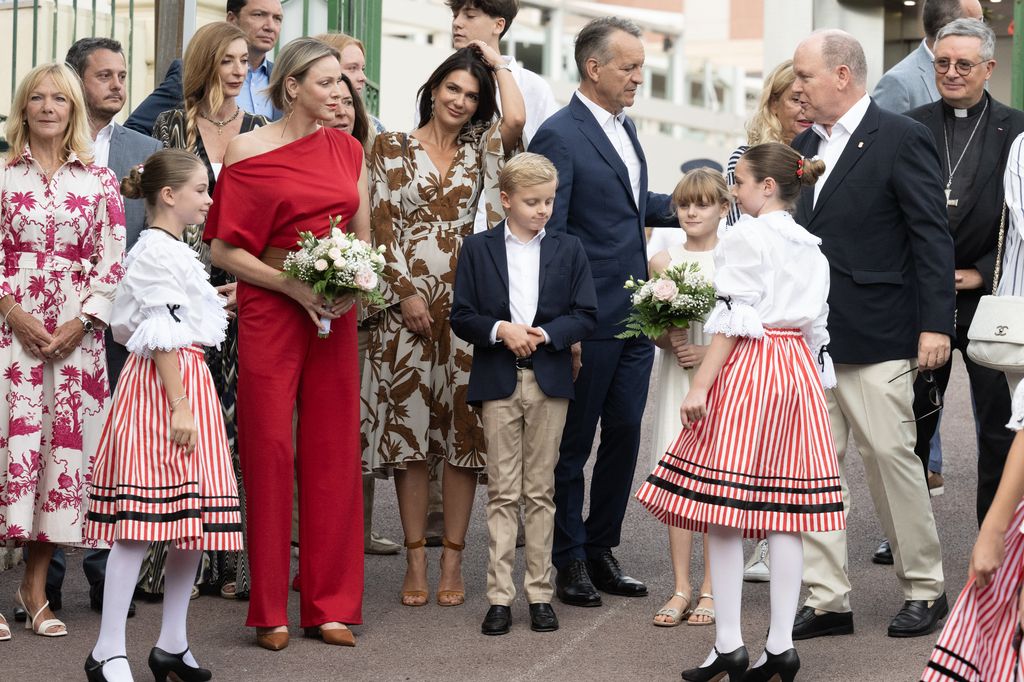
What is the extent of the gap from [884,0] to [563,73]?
33.8 meters

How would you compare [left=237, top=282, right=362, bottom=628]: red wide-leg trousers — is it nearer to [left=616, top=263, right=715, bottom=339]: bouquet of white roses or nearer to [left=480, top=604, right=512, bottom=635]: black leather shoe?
[left=480, top=604, right=512, bottom=635]: black leather shoe

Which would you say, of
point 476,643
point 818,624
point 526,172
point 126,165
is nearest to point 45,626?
point 476,643

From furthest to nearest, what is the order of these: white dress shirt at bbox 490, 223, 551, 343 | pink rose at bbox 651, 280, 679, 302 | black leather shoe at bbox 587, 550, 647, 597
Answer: black leather shoe at bbox 587, 550, 647, 597 → white dress shirt at bbox 490, 223, 551, 343 → pink rose at bbox 651, 280, 679, 302

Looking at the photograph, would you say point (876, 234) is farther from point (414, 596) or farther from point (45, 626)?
point (45, 626)

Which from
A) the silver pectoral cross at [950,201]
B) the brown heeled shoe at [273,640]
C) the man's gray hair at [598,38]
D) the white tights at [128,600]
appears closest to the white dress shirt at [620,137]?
the man's gray hair at [598,38]

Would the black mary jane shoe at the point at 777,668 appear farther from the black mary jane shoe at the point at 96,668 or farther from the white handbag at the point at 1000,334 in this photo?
the black mary jane shoe at the point at 96,668

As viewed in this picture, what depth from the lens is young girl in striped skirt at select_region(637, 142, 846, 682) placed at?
5172mm

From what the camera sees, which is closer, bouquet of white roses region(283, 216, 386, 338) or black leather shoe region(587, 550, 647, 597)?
bouquet of white roses region(283, 216, 386, 338)

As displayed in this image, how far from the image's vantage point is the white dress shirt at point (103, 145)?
6.70m

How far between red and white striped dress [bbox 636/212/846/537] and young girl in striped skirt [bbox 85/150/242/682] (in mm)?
1591

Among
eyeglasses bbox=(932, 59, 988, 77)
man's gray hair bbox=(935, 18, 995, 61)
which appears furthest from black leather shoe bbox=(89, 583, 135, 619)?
man's gray hair bbox=(935, 18, 995, 61)

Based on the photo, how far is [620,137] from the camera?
6832 millimetres

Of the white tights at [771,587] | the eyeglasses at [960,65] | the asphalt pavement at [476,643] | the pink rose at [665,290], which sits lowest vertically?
the asphalt pavement at [476,643]

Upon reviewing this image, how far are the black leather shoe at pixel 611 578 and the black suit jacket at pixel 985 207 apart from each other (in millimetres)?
1939
